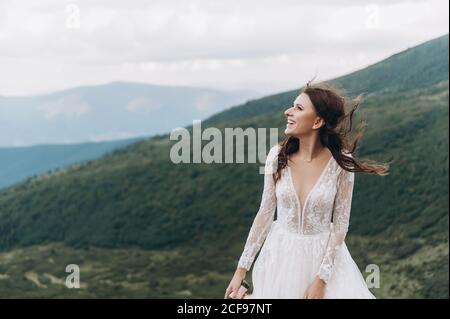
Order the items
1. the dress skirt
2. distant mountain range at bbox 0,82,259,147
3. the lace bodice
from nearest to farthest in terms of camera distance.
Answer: the lace bodice → the dress skirt → distant mountain range at bbox 0,82,259,147

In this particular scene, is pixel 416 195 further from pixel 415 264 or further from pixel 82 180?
pixel 82 180

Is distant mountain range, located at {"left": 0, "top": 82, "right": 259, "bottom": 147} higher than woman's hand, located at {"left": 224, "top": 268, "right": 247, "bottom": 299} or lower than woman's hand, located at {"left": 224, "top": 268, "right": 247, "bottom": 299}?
higher

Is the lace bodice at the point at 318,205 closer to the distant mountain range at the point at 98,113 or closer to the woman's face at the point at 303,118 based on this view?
the woman's face at the point at 303,118

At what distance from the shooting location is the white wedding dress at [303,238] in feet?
13.1

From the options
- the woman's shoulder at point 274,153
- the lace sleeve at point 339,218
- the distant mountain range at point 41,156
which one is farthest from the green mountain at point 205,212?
the woman's shoulder at point 274,153

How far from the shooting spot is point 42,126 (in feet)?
298

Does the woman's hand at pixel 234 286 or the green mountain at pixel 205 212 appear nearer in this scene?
the woman's hand at pixel 234 286

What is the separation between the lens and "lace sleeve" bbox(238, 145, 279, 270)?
4.02m

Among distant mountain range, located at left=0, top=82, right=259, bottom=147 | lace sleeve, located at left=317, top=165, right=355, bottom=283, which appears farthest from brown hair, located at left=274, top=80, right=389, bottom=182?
distant mountain range, located at left=0, top=82, right=259, bottom=147

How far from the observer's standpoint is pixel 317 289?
13.3ft

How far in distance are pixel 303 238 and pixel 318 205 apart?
0.62 ft

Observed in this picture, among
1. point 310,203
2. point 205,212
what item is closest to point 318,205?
point 310,203

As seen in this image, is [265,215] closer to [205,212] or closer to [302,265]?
[302,265]

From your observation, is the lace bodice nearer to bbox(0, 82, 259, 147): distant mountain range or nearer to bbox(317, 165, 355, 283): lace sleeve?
bbox(317, 165, 355, 283): lace sleeve
